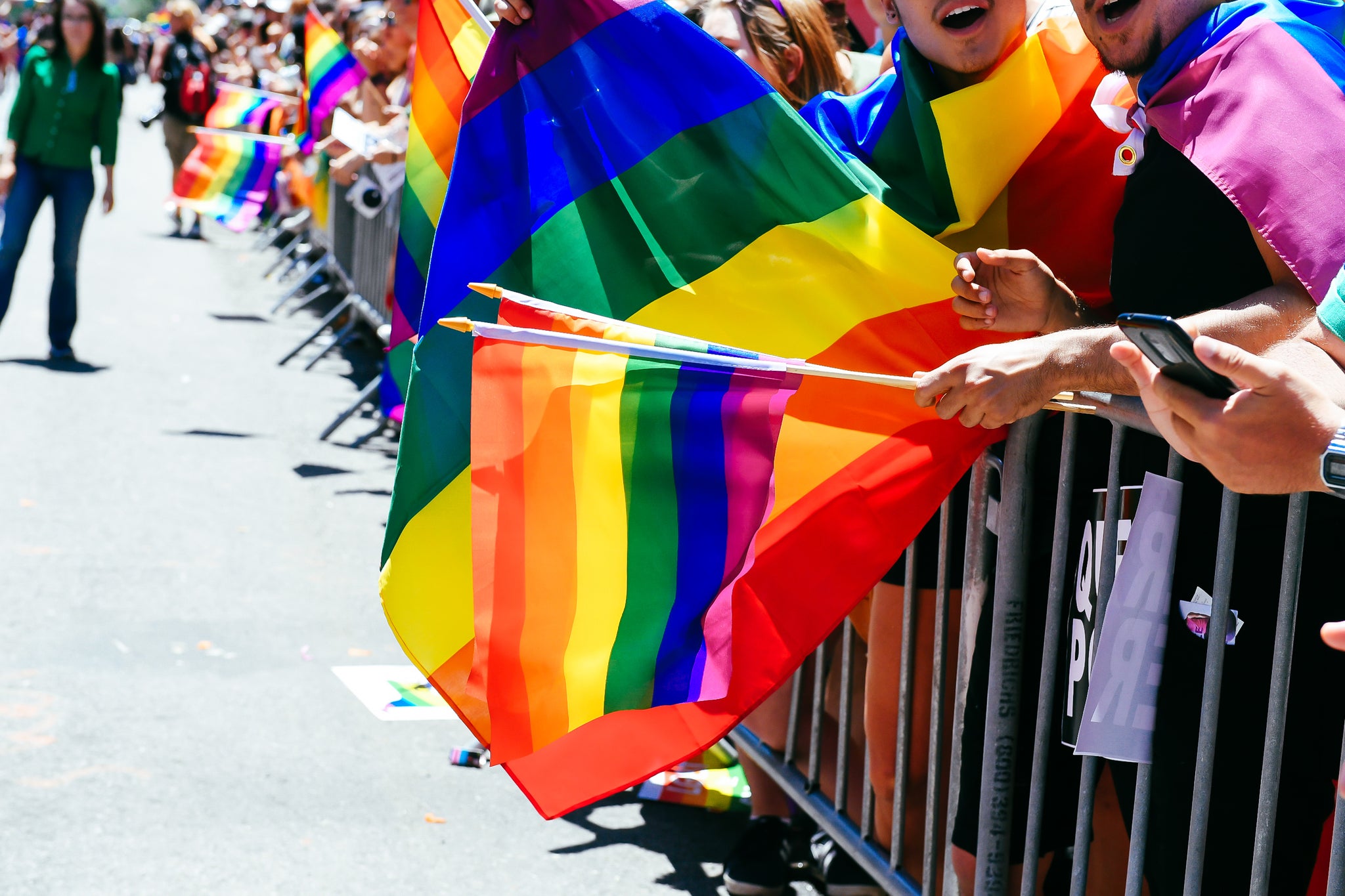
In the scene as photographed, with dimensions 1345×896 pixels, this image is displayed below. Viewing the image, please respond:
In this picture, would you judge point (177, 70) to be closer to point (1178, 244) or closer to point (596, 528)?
point (596, 528)

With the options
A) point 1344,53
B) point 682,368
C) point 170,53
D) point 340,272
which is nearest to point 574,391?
point 682,368

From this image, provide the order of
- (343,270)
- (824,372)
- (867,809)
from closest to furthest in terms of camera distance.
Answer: (824,372), (867,809), (343,270)

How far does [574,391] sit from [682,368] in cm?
26

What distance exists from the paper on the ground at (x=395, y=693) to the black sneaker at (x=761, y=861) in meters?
1.39

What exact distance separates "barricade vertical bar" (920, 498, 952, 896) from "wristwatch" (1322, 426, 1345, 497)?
1277mm

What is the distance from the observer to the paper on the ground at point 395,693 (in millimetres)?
4953

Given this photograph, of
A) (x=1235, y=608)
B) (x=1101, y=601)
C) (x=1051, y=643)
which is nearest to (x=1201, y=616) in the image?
(x=1235, y=608)

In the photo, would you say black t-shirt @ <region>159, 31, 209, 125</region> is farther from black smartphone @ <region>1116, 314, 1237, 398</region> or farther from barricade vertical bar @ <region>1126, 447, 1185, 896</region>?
black smartphone @ <region>1116, 314, 1237, 398</region>

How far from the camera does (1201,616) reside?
92.8 inches

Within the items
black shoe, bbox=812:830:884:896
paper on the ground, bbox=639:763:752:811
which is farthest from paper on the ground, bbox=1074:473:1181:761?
paper on the ground, bbox=639:763:752:811

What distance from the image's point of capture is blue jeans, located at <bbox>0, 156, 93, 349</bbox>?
10453 mm

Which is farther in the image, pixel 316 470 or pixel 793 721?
pixel 316 470

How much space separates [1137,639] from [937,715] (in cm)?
65

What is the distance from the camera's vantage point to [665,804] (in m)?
4.40
